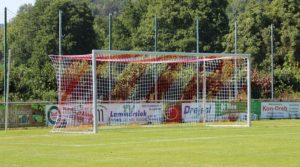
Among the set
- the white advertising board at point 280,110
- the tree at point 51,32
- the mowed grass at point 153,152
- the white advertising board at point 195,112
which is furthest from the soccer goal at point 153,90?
the tree at point 51,32

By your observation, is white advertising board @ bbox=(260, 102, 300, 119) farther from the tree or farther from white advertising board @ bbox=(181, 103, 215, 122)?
the tree

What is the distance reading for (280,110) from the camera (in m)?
56.8

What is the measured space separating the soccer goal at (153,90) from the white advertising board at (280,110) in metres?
2.22

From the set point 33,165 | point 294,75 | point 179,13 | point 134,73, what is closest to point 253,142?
point 33,165

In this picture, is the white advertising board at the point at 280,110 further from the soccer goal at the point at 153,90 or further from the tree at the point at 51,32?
the tree at the point at 51,32

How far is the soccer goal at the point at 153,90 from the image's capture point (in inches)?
1612

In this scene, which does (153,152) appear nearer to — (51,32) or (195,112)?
(195,112)

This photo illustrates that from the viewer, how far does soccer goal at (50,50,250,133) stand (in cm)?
4094

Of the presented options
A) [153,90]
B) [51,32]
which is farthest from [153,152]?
[51,32]

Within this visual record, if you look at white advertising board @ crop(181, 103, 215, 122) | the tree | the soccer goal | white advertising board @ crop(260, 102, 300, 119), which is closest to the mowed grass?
the soccer goal

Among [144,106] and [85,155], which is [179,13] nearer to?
[144,106]

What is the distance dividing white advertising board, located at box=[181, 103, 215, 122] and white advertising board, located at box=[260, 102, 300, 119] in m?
7.88

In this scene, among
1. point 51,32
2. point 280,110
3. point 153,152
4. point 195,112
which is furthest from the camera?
point 51,32

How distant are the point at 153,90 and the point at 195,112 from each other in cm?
398
